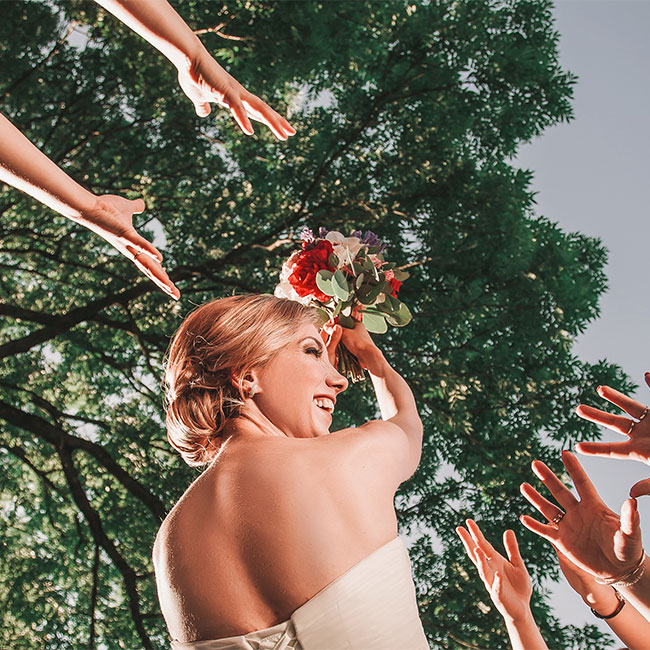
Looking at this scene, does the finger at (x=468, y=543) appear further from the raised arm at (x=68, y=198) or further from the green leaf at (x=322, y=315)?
the raised arm at (x=68, y=198)

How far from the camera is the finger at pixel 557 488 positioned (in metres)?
2.72

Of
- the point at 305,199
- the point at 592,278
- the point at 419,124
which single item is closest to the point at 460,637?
the point at 592,278

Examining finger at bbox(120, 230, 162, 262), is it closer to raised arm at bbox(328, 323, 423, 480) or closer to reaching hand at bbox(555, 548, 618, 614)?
raised arm at bbox(328, 323, 423, 480)

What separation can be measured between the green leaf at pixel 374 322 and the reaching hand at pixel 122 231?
1326 mm

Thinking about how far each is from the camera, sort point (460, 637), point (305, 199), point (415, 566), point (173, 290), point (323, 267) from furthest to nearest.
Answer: point (305, 199)
point (415, 566)
point (460, 637)
point (323, 267)
point (173, 290)

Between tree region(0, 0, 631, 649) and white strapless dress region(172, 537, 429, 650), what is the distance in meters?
4.11

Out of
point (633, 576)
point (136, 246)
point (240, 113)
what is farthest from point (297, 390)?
point (633, 576)

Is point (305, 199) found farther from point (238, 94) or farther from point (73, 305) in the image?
point (238, 94)

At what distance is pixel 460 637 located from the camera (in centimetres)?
604

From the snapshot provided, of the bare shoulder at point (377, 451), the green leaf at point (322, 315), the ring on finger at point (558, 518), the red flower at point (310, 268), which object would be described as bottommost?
the ring on finger at point (558, 518)

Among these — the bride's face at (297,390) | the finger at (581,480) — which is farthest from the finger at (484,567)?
the bride's face at (297,390)

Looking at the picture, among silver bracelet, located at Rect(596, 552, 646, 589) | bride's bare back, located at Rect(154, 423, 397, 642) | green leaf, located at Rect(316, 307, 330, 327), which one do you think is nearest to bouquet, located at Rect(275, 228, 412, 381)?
green leaf, located at Rect(316, 307, 330, 327)

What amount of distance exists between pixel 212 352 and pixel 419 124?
17.5 feet

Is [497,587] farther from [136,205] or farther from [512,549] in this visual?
[136,205]
